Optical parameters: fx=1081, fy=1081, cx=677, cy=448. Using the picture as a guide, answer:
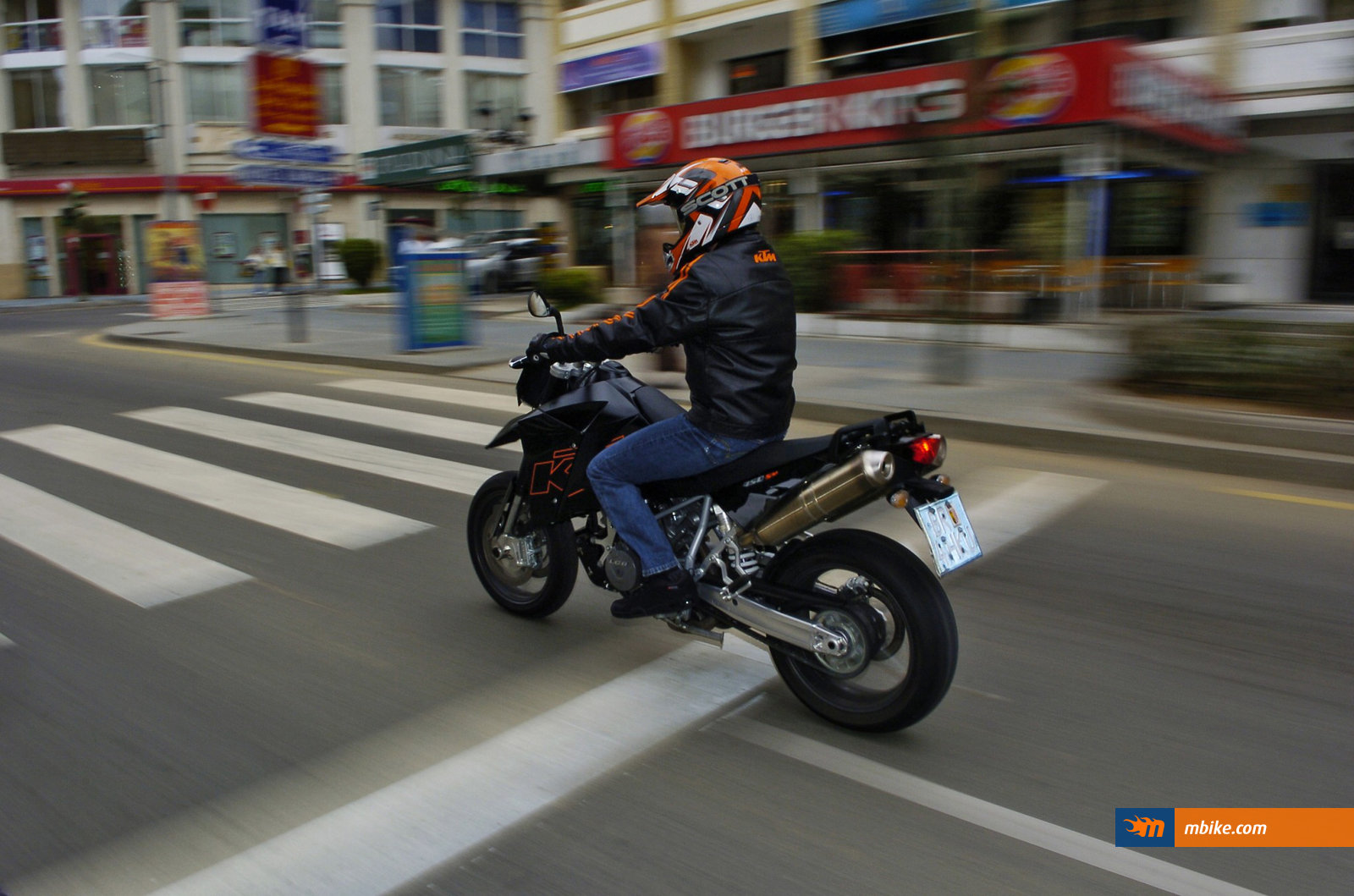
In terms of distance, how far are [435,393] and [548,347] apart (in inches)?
303

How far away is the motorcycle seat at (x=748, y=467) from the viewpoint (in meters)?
3.69

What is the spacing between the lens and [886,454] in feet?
10.9

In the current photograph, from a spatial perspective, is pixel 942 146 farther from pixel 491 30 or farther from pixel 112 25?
pixel 112 25

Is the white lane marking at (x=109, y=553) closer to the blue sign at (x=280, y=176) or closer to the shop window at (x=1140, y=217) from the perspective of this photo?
the blue sign at (x=280, y=176)

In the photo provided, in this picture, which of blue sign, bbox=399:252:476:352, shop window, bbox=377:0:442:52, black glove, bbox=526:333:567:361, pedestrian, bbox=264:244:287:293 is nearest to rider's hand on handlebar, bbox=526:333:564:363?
black glove, bbox=526:333:567:361

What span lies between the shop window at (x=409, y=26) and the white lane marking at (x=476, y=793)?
4308 centimetres

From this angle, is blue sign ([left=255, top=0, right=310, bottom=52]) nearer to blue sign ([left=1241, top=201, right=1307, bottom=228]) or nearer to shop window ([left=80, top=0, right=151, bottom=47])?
blue sign ([left=1241, top=201, right=1307, bottom=228])

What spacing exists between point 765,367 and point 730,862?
1.63 metres

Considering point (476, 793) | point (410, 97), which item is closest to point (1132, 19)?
point (476, 793)

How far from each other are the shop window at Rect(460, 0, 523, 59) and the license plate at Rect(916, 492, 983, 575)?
4400 cm

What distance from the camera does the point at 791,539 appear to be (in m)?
3.79

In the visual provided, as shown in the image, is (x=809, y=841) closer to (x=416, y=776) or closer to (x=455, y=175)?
(x=416, y=776)

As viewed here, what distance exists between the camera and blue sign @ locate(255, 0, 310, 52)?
46.1ft

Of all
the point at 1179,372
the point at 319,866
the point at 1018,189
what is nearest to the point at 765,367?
the point at 319,866
